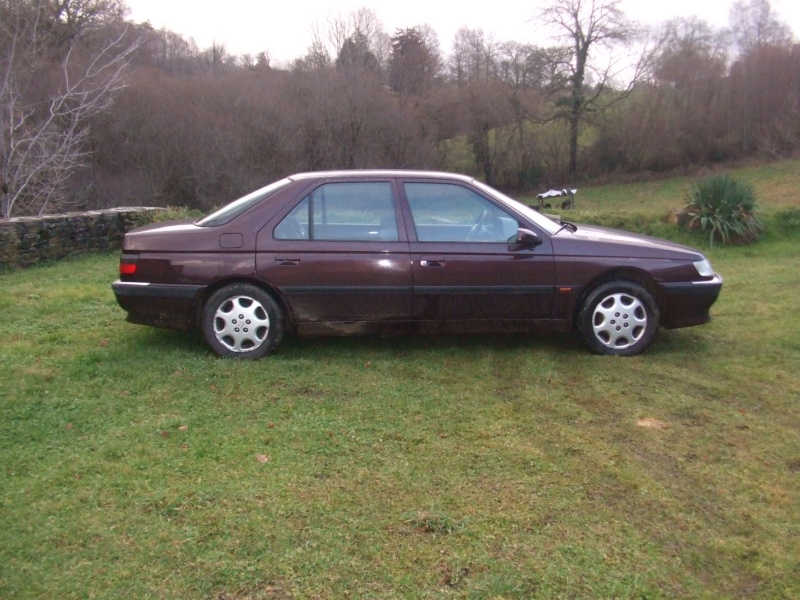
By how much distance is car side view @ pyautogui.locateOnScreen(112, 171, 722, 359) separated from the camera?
557 centimetres

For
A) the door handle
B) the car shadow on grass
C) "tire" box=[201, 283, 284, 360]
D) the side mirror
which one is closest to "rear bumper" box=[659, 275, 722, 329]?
Result: the car shadow on grass

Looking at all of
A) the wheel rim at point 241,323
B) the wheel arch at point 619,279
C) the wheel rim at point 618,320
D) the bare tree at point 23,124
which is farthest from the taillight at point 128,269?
the bare tree at point 23,124

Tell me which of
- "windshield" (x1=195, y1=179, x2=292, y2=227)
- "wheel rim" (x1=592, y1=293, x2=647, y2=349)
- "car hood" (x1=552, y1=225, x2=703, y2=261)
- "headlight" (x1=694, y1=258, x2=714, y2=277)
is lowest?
"wheel rim" (x1=592, y1=293, x2=647, y2=349)

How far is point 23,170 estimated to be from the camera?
532 inches

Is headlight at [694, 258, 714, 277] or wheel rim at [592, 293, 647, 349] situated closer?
wheel rim at [592, 293, 647, 349]

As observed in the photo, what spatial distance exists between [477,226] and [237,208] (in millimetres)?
1877

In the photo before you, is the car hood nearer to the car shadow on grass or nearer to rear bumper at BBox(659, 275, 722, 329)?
rear bumper at BBox(659, 275, 722, 329)

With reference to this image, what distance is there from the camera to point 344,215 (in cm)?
579

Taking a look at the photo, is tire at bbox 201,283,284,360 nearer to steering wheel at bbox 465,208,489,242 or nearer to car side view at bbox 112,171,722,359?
car side view at bbox 112,171,722,359

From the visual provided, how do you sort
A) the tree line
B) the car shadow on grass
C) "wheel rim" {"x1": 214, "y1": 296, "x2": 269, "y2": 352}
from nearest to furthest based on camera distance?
"wheel rim" {"x1": 214, "y1": 296, "x2": 269, "y2": 352}, the car shadow on grass, the tree line

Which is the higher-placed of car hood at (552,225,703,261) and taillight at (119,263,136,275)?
car hood at (552,225,703,261)

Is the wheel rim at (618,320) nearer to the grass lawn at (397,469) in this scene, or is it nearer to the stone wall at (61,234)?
the grass lawn at (397,469)

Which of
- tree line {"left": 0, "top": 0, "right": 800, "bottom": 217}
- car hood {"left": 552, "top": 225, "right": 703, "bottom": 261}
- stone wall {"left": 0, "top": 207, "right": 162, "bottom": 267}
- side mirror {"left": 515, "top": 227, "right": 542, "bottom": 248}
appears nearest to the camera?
side mirror {"left": 515, "top": 227, "right": 542, "bottom": 248}

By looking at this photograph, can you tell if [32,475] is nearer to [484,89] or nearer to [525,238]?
[525,238]
